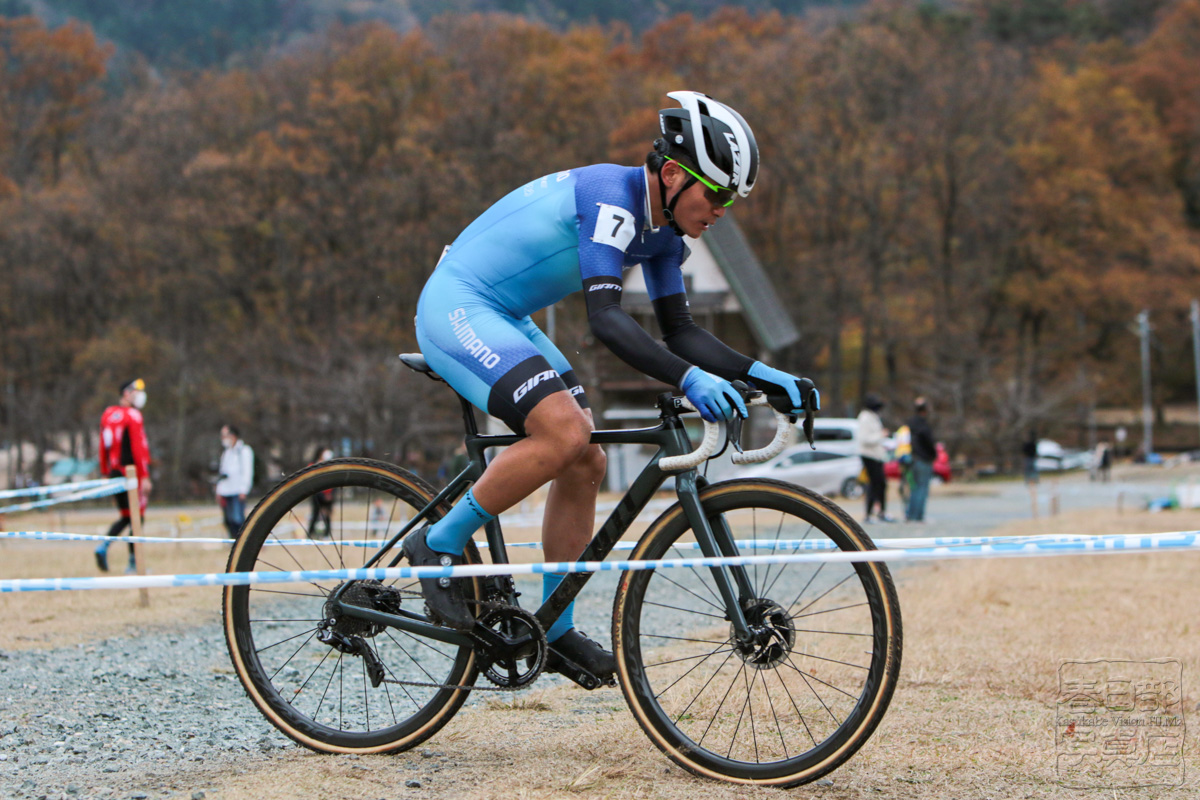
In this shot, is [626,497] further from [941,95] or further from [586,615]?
[941,95]

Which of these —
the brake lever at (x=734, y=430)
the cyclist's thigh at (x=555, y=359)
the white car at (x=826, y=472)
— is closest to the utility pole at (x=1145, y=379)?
the white car at (x=826, y=472)

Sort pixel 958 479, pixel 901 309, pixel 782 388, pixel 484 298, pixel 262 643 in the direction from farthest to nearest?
pixel 901 309 → pixel 958 479 → pixel 262 643 → pixel 484 298 → pixel 782 388

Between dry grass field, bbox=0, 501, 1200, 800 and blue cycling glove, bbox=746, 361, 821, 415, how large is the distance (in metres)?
1.15

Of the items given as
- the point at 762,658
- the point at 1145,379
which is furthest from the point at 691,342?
the point at 1145,379

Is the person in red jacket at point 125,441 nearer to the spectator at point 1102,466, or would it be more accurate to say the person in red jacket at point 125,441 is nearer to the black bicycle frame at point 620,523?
the black bicycle frame at point 620,523

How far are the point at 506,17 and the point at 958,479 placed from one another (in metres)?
30.5

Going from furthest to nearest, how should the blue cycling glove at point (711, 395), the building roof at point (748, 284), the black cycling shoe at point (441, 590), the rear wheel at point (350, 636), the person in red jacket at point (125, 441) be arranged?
1. the building roof at point (748, 284)
2. the person in red jacket at point (125, 441)
3. the rear wheel at point (350, 636)
4. the black cycling shoe at point (441, 590)
5. the blue cycling glove at point (711, 395)

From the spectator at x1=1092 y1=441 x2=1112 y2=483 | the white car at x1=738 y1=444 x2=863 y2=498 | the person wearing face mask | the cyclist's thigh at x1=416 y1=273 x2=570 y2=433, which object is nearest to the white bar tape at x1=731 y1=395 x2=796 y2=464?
the cyclist's thigh at x1=416 y1=273 x2=570 y2=433

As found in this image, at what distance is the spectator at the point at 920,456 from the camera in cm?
1681

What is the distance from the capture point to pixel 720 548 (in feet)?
11.8

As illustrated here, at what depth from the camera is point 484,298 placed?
12.5 ft

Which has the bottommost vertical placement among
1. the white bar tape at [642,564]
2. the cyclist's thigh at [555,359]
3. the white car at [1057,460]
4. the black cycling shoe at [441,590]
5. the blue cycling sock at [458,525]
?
the white car at [1057,460]

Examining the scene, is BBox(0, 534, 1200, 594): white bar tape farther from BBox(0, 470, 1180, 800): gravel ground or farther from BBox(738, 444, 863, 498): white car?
BBox(738, 444, 863, 498): white car

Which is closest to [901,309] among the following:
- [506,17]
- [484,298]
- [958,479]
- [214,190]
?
[958,479]
